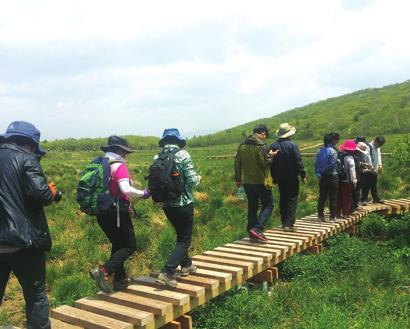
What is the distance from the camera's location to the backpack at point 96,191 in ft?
18.4

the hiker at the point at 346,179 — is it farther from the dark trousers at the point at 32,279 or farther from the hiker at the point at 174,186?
the dark trousers at the point at 32,279

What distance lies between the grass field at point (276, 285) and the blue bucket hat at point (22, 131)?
3.47 meters

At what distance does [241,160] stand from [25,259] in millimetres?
5087

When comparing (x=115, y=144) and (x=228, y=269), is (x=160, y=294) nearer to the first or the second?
(x=228, y=269)

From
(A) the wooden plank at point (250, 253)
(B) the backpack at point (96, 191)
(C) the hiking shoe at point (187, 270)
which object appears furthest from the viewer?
(A) the wooden plank at point (250, 253)

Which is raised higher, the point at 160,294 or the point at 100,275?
the point at 100,275

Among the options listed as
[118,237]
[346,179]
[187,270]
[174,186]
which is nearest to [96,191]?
[118,237]

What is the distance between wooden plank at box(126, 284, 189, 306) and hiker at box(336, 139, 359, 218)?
654 cm

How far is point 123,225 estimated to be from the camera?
19.5 feet

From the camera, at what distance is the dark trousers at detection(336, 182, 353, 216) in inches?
449

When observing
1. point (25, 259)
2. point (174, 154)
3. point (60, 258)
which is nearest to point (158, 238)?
point (60, 258)

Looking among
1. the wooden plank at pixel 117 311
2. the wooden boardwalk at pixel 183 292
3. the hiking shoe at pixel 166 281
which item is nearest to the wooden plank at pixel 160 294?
the wooden boardwalk at pixel 183 292

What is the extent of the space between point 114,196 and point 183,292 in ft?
5.44

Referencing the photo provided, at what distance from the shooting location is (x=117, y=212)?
572 cm
